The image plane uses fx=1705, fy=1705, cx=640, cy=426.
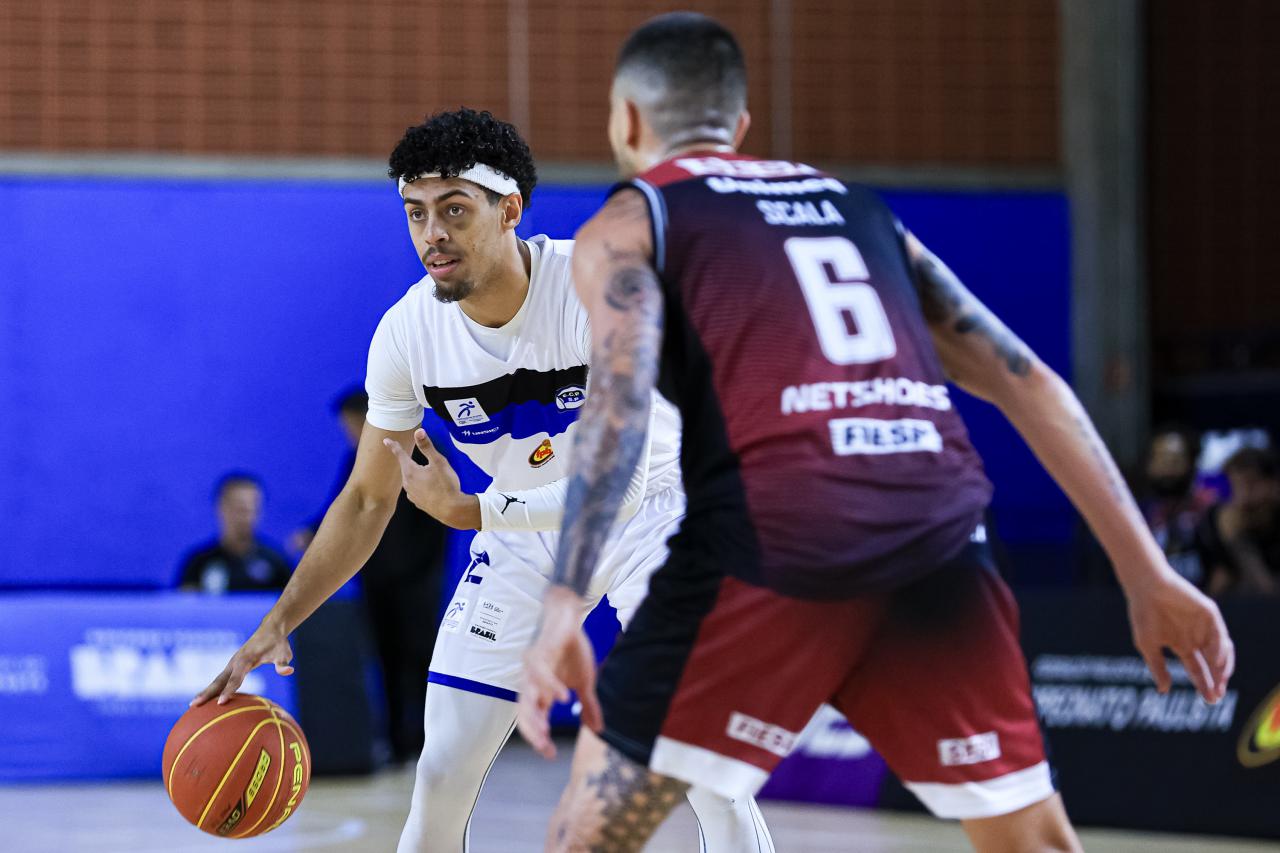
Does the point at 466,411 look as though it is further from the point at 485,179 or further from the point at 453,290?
the point at 485,179

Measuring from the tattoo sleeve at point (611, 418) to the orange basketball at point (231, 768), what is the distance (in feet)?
5.60

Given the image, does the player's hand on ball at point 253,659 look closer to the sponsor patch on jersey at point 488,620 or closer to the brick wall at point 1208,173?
the sponsor patch on jersey at point 488,620

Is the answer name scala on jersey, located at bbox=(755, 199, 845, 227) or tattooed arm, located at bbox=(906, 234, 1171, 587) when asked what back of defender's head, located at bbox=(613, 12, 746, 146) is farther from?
tattooed arm, located at bbox=(906, 234, 1171, 587)

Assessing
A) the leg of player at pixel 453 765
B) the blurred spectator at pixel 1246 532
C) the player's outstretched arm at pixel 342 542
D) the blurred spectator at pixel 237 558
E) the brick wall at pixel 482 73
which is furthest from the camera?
the brick wall at pixel 482 73

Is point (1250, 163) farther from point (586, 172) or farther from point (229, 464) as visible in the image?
point (229, 464)

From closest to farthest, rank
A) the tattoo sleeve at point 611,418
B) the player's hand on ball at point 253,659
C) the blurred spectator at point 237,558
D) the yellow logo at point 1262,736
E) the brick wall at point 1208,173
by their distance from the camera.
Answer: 1. the tattoo sleeve at point 611,418
2. the player's hand on ball at point 253,659
3. the yellow logo at point 1262,736
4. the blurred spectator at point 237,558
5. the brick wall at point 1208,173

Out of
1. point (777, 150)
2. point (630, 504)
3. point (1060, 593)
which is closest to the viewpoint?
point (630, 504)

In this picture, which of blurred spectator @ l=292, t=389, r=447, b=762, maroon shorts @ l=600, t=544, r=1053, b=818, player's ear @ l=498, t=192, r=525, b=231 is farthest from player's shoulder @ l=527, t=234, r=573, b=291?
blurred spectator @ l=292, t=389, r=447, b=762

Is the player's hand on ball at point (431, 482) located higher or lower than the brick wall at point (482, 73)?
lower

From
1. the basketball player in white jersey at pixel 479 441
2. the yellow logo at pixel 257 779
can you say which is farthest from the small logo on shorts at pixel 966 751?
the yellow logo at pixel 257 779

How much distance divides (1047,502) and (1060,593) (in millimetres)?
5043

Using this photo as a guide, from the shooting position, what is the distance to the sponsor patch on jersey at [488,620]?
4.43 metres

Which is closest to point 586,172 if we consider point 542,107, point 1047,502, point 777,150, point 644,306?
point 542,107

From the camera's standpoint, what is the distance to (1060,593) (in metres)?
7.84
